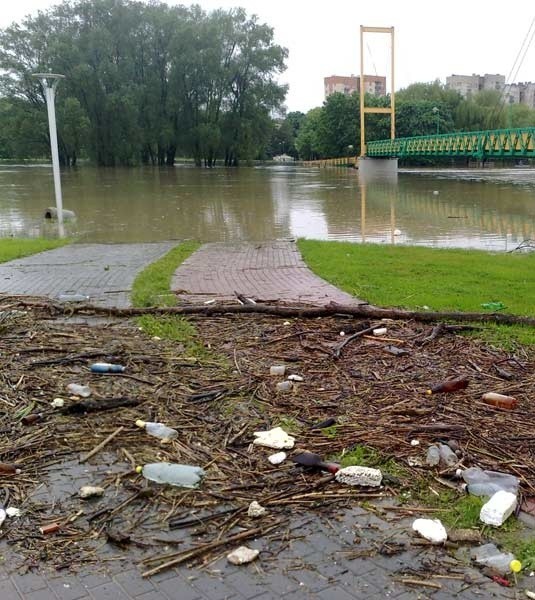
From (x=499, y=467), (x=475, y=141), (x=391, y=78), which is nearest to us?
(x=499, y=467)

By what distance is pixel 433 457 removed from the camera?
12.4 ft

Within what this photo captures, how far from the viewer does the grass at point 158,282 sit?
802 cm

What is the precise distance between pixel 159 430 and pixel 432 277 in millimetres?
6366

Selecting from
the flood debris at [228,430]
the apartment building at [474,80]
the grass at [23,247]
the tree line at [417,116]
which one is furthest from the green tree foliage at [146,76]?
the apartment building at [474,80]

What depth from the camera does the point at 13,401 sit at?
15.3 ft

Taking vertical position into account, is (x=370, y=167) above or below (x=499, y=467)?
above

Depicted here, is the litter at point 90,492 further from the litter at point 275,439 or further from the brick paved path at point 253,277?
the brick paved path at point 253,277

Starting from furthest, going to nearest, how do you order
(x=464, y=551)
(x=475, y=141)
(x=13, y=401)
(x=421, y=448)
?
1. (x=475, y=141)
2. (x=13, y=401)
3. (x=421, y=448)
4. (x=464, y=551)

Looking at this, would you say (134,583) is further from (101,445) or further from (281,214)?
(281,214)

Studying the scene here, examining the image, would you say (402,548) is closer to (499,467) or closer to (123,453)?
(499,467)

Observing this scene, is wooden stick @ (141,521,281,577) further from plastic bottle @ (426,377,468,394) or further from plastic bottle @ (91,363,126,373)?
plastic bottle @ (91,363,126,373)

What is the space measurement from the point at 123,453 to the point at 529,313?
17.4 feet

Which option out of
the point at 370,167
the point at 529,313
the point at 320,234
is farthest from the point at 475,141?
the point at 529,313

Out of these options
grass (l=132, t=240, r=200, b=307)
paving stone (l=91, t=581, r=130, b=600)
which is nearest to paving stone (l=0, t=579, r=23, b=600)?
paving stone (l=91, t=581, r=130, b=600)
